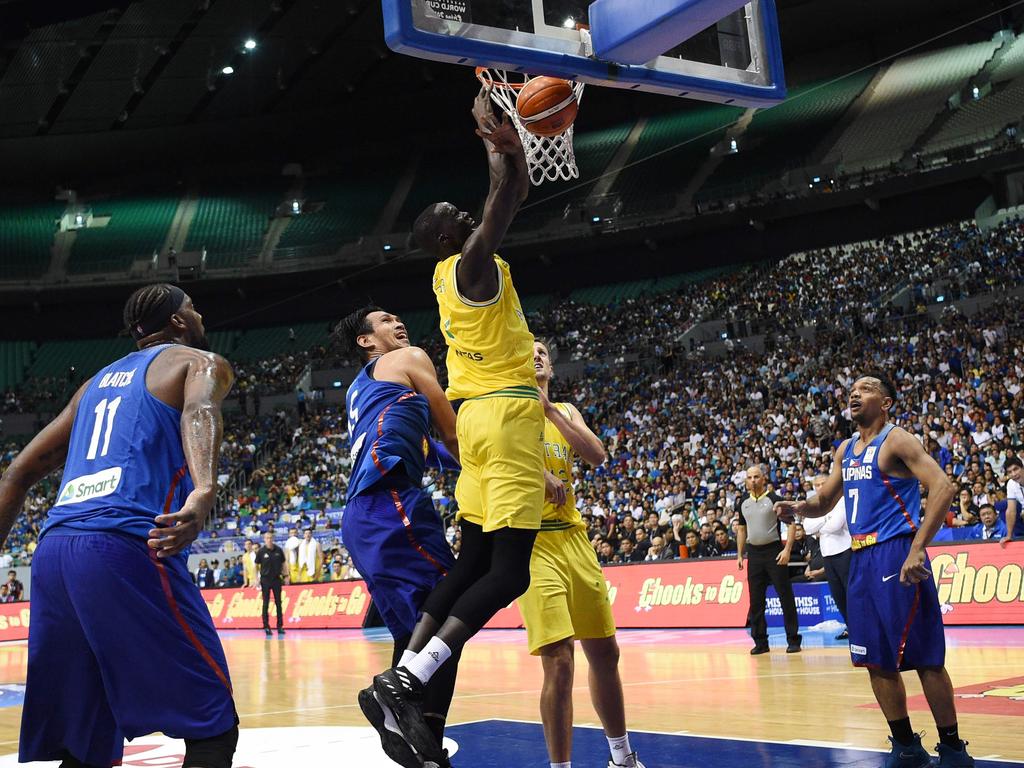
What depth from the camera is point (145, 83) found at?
38.3m

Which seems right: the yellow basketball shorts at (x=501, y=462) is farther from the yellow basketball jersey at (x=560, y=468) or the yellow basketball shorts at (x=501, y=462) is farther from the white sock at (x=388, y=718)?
the white sock at (x=388, y=718)

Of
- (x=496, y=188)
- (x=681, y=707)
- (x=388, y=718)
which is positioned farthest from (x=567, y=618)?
(x=681, y=707)

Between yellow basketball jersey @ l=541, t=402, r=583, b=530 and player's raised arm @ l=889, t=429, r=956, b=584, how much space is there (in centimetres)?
164

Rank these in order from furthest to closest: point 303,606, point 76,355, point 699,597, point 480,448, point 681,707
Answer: point 76,355, point 303,606, point 699,597, point 681,707, point 480,448

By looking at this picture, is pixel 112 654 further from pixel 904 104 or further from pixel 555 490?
pixel 904 104

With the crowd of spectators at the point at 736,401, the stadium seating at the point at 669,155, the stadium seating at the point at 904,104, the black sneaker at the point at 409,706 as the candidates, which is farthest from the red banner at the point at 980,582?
the stadium seating at the point at 669,155

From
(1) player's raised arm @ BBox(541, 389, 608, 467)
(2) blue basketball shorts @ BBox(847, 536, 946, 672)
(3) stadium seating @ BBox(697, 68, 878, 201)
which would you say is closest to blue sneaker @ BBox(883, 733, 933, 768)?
(2) blue basketball shorts @ BBox(847, 536, 946, 672)

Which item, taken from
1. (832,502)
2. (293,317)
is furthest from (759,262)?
(832,502)

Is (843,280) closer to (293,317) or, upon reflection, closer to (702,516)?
(702,516)

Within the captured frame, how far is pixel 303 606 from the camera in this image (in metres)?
22.7

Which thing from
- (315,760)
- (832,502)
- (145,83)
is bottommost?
(315,760)

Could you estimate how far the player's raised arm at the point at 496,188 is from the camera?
171 inches

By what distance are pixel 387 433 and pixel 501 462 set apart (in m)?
0.65

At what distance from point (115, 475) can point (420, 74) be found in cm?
3891
